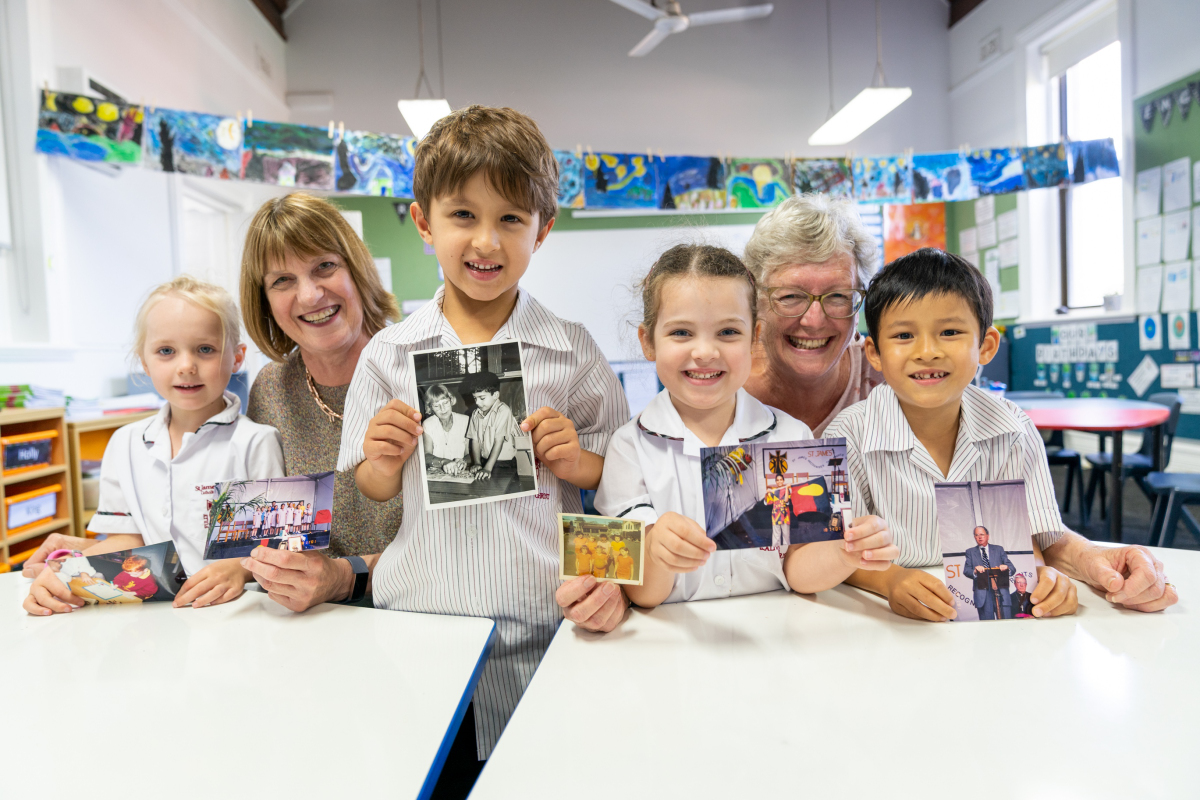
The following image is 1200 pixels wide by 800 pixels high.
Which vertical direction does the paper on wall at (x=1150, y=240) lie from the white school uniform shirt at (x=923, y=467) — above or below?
above

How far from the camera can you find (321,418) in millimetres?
1494

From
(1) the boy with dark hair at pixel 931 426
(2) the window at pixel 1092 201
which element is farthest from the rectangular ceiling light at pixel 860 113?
(1) the boy with dark hair at pixel 931 426

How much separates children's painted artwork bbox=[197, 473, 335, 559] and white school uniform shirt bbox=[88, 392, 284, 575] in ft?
0.87

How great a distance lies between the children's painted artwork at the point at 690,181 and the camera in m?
4.79

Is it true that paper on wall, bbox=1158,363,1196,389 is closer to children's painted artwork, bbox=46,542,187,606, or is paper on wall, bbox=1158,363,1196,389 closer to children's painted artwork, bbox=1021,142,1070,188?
children's painted artwork, bbox=1021,142,1070,188

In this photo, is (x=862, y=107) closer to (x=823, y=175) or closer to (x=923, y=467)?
(x=823, y=175)

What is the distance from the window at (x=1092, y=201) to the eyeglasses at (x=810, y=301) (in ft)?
16.1

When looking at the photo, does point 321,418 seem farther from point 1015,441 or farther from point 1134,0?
point 1134,0

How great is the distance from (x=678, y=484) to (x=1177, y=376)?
5107mm

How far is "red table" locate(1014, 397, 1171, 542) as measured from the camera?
122 inches

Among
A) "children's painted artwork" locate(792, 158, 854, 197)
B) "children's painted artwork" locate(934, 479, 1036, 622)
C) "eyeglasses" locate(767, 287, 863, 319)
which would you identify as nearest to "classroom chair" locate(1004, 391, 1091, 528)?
"children's painted artwork" locate(792, 158, 854, 197)

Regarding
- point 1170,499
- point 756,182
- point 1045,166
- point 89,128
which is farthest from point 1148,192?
point 89,128

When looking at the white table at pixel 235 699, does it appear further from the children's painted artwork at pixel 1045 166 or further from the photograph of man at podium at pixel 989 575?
the children's painted artwork at pixel 1045 166

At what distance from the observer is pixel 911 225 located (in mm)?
6812
